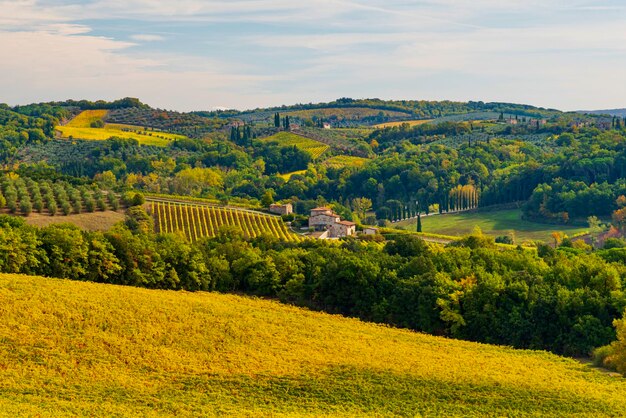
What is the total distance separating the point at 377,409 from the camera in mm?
38906

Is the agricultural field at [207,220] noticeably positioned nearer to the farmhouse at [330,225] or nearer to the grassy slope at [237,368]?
the farmhouse at [330,225]

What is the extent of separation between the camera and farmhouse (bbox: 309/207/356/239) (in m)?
117

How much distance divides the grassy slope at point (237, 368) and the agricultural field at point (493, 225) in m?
83.1

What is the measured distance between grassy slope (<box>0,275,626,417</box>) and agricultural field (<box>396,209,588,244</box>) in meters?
83.1

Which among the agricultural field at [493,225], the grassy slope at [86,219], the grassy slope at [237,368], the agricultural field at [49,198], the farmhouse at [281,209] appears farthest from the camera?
the agricultural field at [493,225]

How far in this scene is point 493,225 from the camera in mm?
148875

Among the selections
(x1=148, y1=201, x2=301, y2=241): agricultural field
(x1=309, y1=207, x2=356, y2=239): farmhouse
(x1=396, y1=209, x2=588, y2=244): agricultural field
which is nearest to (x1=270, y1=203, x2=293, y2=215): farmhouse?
(x1=148, y1=201, x2=301, y2=241): agricultural field

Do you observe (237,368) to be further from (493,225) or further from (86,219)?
(493,225)

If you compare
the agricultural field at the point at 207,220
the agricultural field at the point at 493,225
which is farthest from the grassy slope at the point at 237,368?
the agricultural field at the point at 493,225

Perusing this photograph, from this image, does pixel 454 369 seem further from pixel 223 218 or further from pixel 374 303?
pixel 223 218

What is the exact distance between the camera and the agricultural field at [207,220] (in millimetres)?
109625

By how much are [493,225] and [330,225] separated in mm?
41913

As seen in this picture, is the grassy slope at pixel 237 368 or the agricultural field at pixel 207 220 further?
the agricultural field at pixel 207 220

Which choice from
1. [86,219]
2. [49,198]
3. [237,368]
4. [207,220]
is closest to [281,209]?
[207,220]
